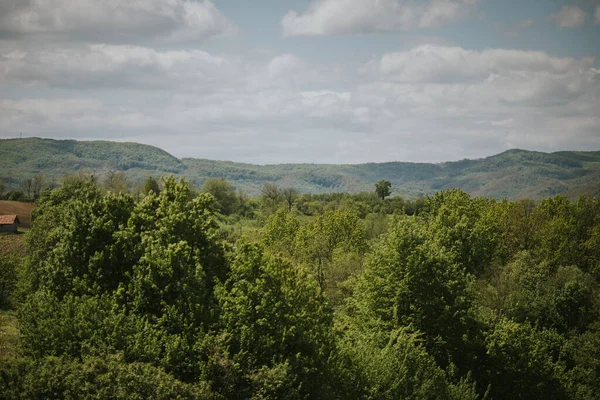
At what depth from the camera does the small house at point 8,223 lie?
340 ft

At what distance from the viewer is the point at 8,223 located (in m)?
104

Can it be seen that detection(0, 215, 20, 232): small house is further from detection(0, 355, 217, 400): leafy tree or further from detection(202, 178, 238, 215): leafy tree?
detection(0, 355, 217, 400): leafy tree

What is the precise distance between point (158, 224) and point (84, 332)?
6807 mm

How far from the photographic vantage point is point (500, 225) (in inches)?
2660

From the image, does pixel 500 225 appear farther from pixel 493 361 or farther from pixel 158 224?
pixel 158 224

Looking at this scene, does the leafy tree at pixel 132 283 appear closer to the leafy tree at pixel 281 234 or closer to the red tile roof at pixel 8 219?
the leafy tree at pixel 281 234

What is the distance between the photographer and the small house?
340 feet

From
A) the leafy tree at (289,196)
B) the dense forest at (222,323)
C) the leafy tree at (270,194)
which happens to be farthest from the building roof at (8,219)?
the leafy tree at (289,196)

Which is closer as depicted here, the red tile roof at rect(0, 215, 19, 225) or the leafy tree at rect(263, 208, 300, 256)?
the leafy tree at rect(263, 208, 300, 256)

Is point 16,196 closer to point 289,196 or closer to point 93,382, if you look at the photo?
point 289,196

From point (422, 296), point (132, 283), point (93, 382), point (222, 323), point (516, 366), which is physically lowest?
point (516, 366)

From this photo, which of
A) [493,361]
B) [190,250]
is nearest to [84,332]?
[190,250]

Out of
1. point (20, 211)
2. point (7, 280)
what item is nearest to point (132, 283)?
point (7, 280)

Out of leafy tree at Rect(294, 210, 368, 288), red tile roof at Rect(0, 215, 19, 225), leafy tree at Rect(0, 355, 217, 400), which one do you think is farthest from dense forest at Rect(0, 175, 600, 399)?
red tile roof at Rect(0, 215, 19, 225)
